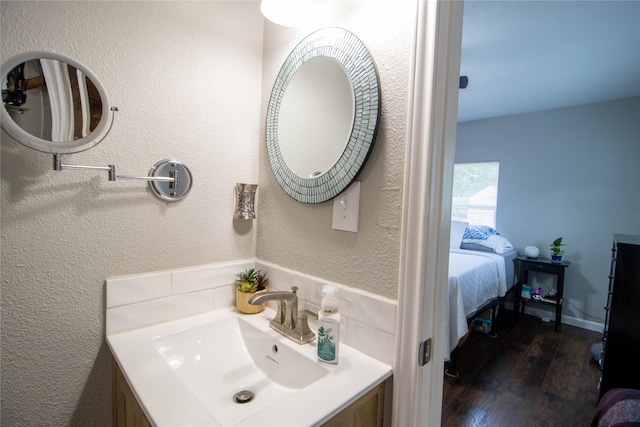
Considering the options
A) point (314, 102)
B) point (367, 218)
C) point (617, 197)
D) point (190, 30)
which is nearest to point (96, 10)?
point (190, 30)

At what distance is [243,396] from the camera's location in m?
0.82

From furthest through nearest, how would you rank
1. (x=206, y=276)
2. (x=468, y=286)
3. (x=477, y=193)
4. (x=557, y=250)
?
(x=477, y=193) → (x=557, y=250) → (x=468, y=286) → (x=206, y=276)

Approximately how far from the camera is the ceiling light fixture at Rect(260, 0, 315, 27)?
87 centimetres

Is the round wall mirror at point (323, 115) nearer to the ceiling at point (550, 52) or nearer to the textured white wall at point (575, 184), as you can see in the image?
the ceiling at point (550, 52)

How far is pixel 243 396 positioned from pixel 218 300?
38cm

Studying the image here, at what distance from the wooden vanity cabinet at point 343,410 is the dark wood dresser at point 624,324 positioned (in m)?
1.71

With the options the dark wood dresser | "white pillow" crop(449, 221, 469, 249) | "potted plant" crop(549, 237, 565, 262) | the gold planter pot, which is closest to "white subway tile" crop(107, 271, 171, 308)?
the gold planter pot

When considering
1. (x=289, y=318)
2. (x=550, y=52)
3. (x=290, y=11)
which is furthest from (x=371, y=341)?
(x=550, y=52)

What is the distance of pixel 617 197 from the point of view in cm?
278

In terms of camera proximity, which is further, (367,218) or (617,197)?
(617,197)

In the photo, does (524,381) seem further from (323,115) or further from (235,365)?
(323,115)

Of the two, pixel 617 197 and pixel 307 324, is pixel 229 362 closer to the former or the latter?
pixel 307 324

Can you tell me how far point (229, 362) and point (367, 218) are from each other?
2.17 feet

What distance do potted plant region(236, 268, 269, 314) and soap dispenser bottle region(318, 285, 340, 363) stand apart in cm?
37
